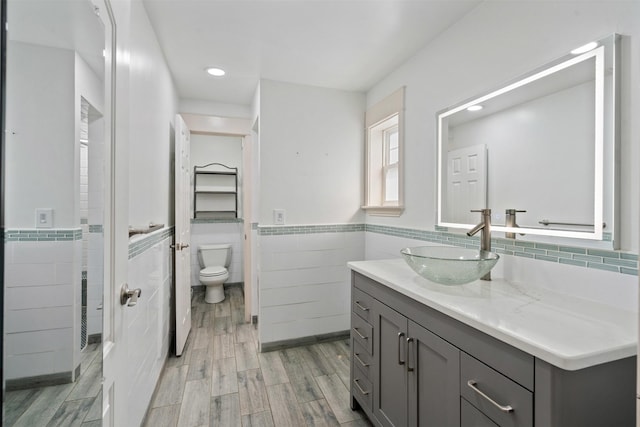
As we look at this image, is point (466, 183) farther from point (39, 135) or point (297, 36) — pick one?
point (39, 135)

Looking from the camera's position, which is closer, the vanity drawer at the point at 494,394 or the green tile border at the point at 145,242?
the vanity drawer at the point at 494,394

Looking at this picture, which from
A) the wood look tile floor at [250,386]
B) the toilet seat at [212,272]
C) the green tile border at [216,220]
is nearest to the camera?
the wood look tile floor at [250,386]

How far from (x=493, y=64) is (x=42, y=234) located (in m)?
1.95

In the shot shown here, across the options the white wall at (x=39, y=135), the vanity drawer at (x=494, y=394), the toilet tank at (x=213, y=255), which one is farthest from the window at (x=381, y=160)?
the toilet tank at (x=213, y=255)

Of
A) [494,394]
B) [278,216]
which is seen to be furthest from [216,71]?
[494,394]

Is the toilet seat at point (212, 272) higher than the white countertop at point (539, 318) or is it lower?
lower

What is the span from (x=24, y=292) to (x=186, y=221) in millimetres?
2344

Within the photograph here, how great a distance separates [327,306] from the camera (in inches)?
108

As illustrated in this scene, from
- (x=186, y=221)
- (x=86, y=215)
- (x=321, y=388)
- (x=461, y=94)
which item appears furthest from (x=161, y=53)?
(x=321, y=388)

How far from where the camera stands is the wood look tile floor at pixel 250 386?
1.71 meters

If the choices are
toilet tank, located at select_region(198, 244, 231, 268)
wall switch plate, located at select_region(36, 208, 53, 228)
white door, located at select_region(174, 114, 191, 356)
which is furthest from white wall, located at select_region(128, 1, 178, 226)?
toilet tank, located at select_region(198, 244, 231, 268)

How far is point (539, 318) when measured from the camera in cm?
94

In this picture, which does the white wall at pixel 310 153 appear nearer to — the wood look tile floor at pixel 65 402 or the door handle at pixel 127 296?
the door handle at pixel 127 296

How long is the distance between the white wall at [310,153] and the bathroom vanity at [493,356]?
4.04ft
